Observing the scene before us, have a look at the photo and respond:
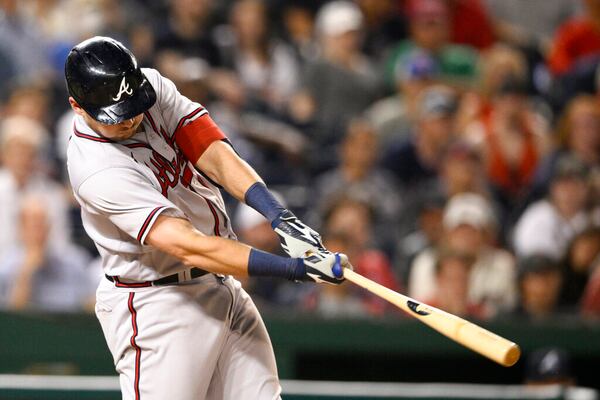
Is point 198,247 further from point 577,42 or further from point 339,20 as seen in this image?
point 577,42

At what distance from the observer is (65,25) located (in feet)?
28.7

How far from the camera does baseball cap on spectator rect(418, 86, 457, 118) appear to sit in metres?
7.70

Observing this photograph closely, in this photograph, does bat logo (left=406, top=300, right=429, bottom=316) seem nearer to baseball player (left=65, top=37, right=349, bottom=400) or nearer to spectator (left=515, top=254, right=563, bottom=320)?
baseball player (left=65, top=37, right=349, bottom=400)

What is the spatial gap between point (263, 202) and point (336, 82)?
4.64 metres

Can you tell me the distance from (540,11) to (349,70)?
2055 mm

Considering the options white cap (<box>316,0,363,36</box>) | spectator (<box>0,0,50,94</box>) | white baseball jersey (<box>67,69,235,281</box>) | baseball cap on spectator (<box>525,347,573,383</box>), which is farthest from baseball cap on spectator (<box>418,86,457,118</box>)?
white baseball jersey (<box>67,69,235,281</box>)

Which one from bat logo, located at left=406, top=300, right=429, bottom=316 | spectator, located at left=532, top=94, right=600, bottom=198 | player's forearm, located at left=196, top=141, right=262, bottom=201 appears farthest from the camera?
spectator, located at left=532, top=94, right=600, bottom=198

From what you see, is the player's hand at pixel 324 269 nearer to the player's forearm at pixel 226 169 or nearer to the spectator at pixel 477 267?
the player's forearm at pixel 226 169

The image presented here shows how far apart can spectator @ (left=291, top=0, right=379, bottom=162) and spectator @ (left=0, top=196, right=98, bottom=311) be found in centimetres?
225

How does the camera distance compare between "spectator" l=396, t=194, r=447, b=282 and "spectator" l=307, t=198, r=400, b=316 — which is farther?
"spectator" l=396, t=194, r=447, b=282

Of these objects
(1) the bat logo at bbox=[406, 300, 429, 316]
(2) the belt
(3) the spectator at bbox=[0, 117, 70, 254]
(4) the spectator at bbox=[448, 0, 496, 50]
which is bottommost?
A: (3) the spectator at bbox=[0, 117, 70, 254]

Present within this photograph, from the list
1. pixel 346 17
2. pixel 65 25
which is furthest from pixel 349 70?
pixel 65 25

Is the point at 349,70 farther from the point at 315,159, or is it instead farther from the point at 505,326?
the point at 505,326

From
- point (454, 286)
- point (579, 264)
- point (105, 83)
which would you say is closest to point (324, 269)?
point (105, 83)
